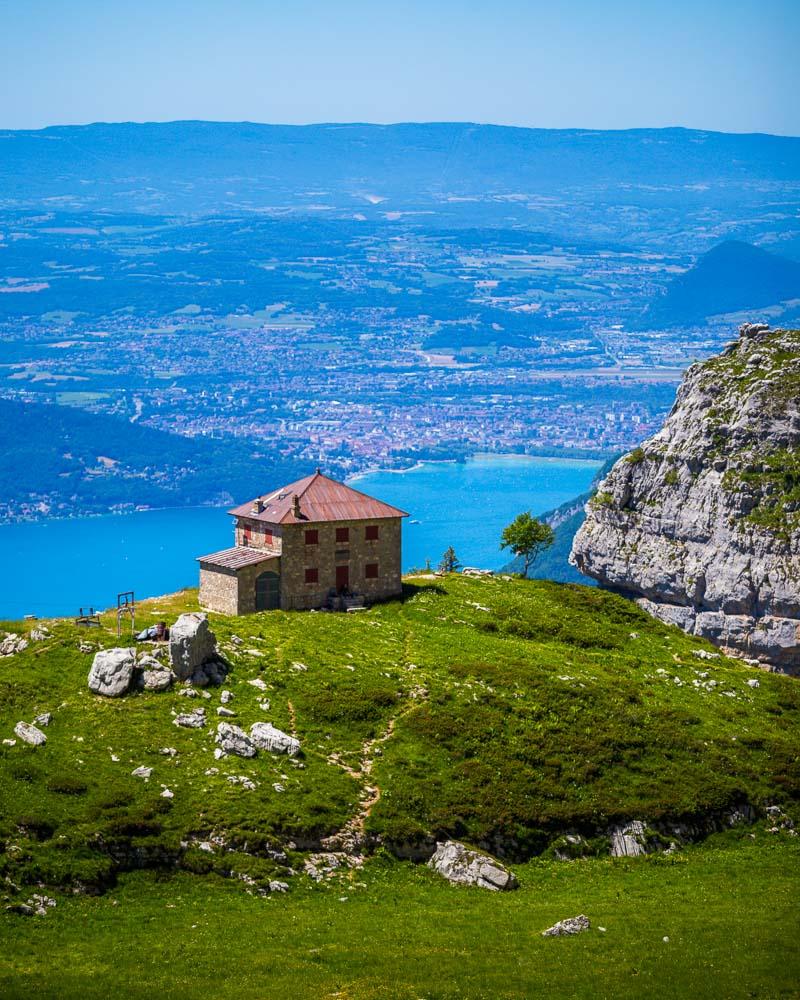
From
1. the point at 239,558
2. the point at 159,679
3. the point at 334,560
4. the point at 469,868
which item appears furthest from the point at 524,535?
the point at 469,868

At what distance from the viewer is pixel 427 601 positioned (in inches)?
2751

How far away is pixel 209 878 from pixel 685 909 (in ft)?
41.8

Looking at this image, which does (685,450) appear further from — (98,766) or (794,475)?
(98,766)

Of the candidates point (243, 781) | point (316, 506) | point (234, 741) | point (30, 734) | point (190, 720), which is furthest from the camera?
point (316, 506)

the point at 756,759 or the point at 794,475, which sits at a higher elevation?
the point at 794,475

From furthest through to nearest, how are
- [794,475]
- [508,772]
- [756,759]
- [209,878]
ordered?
[794,475] → [756,759] → [508,772] → [209,878]

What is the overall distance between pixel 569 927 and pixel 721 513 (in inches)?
1788

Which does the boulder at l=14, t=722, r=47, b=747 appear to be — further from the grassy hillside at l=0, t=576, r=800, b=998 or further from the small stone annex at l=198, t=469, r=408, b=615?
the small stone annex at l=198, t=469, r=408, b=615

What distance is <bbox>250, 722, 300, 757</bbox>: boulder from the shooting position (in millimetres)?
49875

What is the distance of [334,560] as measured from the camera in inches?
2697

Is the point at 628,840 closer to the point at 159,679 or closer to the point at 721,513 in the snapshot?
the point at 159,679

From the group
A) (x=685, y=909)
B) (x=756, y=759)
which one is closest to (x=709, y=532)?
(x=756, y=759)

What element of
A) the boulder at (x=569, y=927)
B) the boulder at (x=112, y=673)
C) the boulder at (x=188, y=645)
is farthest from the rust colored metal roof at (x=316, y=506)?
the boulder at (x=569, y=927)

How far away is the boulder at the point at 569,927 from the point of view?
40.7 meters
